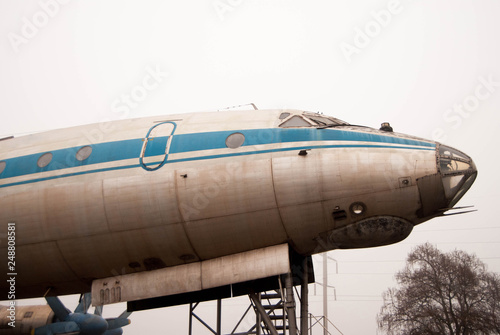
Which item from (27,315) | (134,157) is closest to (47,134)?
(134,157)

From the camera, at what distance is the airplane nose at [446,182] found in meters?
9.06

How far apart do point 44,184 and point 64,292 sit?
308 centimetres

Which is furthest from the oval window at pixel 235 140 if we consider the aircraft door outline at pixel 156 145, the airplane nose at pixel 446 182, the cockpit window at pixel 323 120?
the airplane nose at pixel 446 182

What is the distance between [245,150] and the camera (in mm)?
9766

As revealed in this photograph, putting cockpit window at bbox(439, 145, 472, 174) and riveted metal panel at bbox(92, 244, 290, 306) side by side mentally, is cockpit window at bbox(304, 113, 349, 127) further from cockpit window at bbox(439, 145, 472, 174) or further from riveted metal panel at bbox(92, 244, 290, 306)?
riveted metal panel at bbox(92, 244, 290, 306)

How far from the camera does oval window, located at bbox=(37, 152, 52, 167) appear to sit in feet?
36.2

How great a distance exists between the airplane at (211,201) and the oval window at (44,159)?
0.05 meters

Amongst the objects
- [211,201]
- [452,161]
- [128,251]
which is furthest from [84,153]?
[452,161]

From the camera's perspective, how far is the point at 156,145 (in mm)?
10352

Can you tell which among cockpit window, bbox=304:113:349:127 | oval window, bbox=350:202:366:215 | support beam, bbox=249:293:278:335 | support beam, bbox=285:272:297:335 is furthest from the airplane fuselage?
support beam, bbox=249:293:278:335

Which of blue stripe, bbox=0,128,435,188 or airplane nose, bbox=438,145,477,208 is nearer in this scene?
airplane nose, bbox=438,145,477,208

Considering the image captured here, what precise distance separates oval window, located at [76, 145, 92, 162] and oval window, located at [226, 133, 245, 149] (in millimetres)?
3576

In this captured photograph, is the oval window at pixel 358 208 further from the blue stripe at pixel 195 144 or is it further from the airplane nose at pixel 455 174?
the airplane nose at pixel 455 174

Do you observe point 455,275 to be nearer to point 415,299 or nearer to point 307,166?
point 415,299
